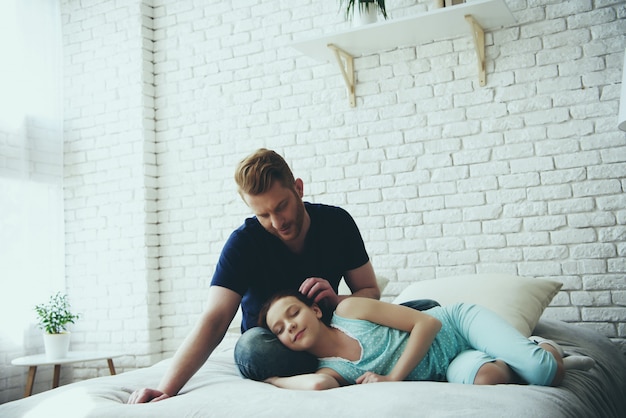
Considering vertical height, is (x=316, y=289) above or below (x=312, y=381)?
above

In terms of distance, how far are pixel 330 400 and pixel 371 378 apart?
27 cm

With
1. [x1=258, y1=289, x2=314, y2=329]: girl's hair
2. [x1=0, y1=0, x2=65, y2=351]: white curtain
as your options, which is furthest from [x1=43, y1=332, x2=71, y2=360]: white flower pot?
[x1=258, y1=289, x2=314, y2=329]: girl's hair

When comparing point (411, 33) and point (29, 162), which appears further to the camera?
point (29, 162)

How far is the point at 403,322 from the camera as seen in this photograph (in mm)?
1731

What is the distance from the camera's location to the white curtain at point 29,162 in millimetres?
3680

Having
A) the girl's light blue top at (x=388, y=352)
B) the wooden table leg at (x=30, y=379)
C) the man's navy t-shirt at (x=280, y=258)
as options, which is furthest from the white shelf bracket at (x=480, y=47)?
the wooden table leg at (x=30, y=379)

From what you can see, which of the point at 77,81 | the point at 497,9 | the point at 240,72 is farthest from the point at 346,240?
the point at 77,81

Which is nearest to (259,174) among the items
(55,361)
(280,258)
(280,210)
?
(280,210)

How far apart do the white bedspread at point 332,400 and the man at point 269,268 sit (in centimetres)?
9

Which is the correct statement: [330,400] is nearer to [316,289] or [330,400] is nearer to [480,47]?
[316,289]

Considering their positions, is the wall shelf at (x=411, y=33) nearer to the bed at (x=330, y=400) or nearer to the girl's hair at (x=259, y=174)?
the girl's hair at (x=259, y=174)

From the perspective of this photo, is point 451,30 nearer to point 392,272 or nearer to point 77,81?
point 392,272

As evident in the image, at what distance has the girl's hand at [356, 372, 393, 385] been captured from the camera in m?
1.65

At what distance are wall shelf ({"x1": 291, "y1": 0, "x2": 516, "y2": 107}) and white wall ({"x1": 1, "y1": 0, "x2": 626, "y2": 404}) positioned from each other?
0.06 metres
